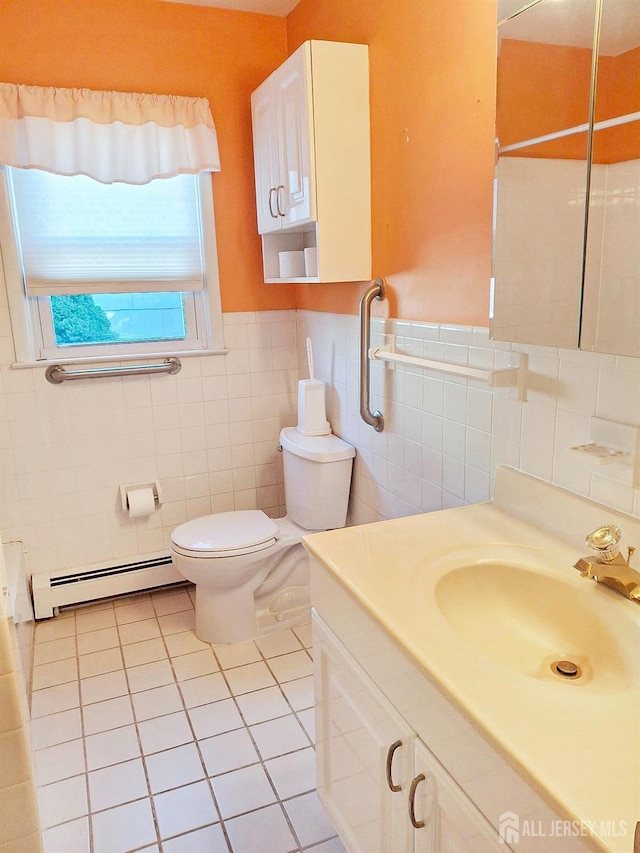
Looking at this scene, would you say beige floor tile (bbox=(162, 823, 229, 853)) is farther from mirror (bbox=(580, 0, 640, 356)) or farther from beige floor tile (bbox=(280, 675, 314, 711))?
mirror (bbox=(580, 0, 640, 356))

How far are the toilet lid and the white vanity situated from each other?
0.92m

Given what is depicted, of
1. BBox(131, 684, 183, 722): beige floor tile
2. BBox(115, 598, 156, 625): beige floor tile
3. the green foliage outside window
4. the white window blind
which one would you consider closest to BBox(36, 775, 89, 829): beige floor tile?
BBox(131, 684, 183, 722): beige floor tile

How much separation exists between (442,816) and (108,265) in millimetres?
2326

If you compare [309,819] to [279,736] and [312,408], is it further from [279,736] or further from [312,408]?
[312,408]

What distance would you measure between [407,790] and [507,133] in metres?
1.34

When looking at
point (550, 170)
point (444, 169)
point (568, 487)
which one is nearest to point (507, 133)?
point (550, 170)

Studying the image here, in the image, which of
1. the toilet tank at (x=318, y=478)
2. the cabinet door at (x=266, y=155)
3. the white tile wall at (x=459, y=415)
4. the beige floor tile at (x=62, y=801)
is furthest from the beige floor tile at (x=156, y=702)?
the cabinet door at (x=266, y=155)

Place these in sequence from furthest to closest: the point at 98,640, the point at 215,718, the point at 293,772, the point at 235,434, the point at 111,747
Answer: the point at 235,434 < the point at 98,640 < the point at 215,718 < the point at 111,747 < the point at 293,772

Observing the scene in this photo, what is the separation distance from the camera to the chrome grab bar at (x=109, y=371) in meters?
2.60

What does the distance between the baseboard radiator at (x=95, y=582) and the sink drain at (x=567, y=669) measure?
6.84 feet

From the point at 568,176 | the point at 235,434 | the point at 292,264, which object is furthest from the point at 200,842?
the point at 292,264

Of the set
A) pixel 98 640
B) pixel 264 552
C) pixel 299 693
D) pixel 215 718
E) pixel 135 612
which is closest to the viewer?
pixel 215 718

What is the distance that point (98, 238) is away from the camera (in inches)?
103

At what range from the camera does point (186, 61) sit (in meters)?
2.59
